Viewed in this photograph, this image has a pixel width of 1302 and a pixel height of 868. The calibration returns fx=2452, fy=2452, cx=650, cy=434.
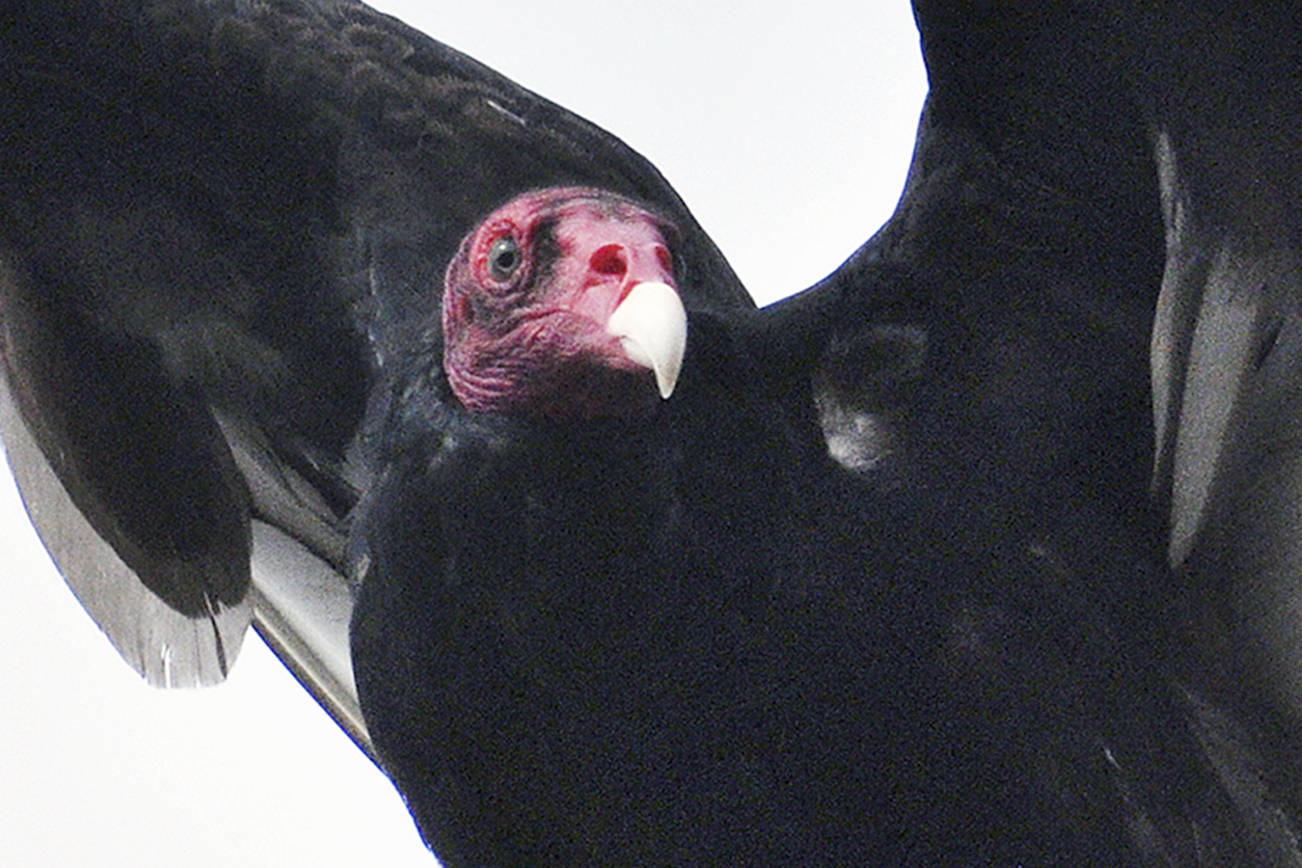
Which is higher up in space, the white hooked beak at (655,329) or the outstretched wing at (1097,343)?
the outstretched wing at (1097,343)

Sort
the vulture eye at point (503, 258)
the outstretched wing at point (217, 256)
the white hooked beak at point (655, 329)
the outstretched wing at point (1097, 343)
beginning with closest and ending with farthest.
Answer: the white hooked beak at point (655, 329) → the outstretched wing at point (1097, 343) → the vulture eye at point (503, 258) → the outstretched wing at point (217, 256)

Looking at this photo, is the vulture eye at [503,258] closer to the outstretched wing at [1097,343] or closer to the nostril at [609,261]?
→ the nostril at [609,261]

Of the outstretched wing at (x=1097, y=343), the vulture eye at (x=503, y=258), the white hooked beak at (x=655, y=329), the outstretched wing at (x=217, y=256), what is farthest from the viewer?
the outstretched wing at (x=217, y=256)

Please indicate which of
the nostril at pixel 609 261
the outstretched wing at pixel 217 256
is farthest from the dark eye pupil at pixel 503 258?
the outstretched wing at pixel 217 256

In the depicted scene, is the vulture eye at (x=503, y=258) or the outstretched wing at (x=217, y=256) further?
the outstretched wing at (x=217, y=256)

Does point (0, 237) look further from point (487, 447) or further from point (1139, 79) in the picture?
point (1139, 79)

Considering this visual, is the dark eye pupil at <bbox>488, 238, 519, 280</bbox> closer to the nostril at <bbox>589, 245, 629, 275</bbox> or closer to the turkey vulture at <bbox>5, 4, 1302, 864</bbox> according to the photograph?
the nostril at <bbox>589, 245, 629, 275</bbox>

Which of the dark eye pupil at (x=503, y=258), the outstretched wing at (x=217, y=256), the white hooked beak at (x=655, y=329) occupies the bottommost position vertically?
the outstretched wing at (x=217, y=256)

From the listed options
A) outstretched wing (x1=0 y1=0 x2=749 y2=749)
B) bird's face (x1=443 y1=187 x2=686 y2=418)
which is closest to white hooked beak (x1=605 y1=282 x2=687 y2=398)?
bird's face (x1=443 y1=187 x2=686 y2=418)

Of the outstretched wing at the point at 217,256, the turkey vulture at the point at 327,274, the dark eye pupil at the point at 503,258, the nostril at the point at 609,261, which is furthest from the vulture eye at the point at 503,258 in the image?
the outstretched wing at the point at 217,256
